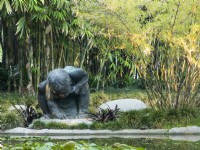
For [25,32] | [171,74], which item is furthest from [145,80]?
[25,32]

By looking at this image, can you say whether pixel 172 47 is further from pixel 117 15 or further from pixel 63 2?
pixel 63 2

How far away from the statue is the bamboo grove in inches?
60.9

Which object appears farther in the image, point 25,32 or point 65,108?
point 25,32

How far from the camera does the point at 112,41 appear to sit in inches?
640

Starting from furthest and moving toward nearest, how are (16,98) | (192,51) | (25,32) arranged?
(25,32)
(16,98)
(192,51)

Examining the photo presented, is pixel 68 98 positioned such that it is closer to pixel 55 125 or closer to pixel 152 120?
pixel 55 125

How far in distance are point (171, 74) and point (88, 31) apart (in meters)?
3.28

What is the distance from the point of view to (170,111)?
1154cm

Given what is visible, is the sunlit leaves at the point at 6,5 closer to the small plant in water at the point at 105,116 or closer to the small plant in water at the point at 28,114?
the small plant in water at the point at 28,114

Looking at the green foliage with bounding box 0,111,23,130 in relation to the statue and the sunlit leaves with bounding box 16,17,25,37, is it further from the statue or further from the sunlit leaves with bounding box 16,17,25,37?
the sunlit leaves with bounding box 16,17,25,37

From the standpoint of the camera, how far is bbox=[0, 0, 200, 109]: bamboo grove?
477 inches

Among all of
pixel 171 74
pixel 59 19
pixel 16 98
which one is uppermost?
pixel 59 19

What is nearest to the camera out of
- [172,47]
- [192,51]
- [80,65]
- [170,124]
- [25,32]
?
[170,124]

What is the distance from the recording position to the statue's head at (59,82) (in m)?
10.8
